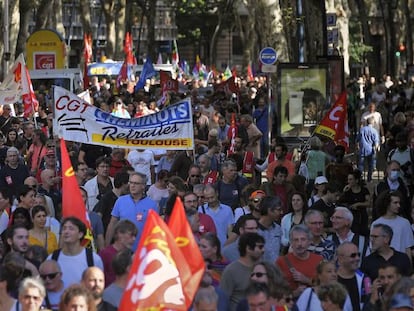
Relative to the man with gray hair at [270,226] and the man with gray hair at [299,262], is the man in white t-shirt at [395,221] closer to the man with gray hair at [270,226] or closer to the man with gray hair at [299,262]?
the man with gray hair at [270,226]

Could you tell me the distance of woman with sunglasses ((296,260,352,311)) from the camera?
916 centimetres

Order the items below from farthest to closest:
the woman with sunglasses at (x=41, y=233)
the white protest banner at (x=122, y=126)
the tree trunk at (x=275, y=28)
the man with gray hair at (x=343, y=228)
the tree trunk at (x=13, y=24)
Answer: the tree trunk at (x=13, y=24) < the tree trunk at (x=275, y=28) < the white protest banner at (x=122, y=126) < the man with gray hair at (x=343, y=228) < the woman with sunglasses at (x=41, y=233)

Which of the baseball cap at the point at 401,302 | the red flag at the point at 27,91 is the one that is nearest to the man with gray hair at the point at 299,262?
the baseball cap at the point at 401,302

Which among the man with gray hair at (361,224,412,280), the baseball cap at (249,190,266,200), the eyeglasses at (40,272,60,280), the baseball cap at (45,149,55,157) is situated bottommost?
the man with gray hair at (361,224,412,280)

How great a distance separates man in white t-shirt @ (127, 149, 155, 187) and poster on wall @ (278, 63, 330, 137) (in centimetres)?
662

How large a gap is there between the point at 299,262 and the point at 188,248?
189 cm

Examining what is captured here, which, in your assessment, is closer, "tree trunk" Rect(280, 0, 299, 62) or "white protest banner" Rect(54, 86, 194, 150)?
"white protest banner" Rect(54, 86, 194, 150)

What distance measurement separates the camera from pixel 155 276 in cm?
805

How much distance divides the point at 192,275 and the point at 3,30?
31.7m

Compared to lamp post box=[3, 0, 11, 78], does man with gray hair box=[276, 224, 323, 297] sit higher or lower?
lower

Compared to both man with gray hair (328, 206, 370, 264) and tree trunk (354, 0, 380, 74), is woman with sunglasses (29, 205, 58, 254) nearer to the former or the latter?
man with gray hair (328, 206, 370, 264)

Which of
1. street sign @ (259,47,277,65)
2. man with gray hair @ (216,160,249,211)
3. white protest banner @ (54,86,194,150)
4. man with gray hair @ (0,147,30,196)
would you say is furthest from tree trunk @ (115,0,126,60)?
man with gray hair @ (216,160,249,211)

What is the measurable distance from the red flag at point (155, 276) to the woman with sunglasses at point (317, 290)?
121 centimetres

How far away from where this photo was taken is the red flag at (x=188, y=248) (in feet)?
27.9
